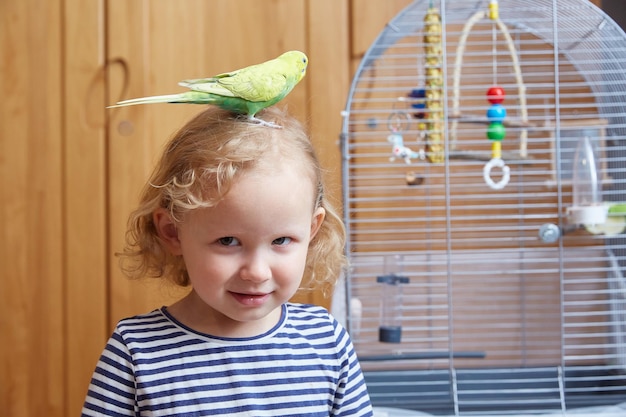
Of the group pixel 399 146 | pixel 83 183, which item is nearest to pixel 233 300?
pixel 399 146

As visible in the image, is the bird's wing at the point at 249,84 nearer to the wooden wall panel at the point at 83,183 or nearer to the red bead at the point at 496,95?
the red bead at the point at 496,95

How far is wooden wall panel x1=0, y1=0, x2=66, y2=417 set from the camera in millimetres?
1577

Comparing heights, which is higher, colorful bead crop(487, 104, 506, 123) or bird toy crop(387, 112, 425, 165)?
colorful bead crop(487, 104, 506, 123)

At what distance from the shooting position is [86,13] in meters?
1.58

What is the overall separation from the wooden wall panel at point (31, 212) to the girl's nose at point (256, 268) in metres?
0.95

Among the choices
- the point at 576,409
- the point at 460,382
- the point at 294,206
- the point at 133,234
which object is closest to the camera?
the point at 294,206

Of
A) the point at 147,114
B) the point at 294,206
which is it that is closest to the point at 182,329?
the point at 294,206

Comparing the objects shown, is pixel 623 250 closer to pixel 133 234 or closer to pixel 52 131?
pixel 133 234

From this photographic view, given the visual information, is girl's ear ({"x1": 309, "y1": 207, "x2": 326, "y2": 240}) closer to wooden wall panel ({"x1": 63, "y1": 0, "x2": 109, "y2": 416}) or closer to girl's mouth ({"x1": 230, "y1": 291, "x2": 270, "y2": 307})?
girl's mouth ({"x1": 230, "y1": 291, "x2": 270, "y2": 307})

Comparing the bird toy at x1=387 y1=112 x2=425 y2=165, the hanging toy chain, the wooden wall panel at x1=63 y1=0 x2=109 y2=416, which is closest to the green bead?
the hanging toy chain

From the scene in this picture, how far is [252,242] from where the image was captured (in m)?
0.74

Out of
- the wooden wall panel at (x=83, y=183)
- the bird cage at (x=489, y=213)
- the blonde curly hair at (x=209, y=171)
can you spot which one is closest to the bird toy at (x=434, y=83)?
the bird cage at (x=489, y=213)

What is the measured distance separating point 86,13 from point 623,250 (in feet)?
3.76

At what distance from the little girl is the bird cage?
0.51 metres
